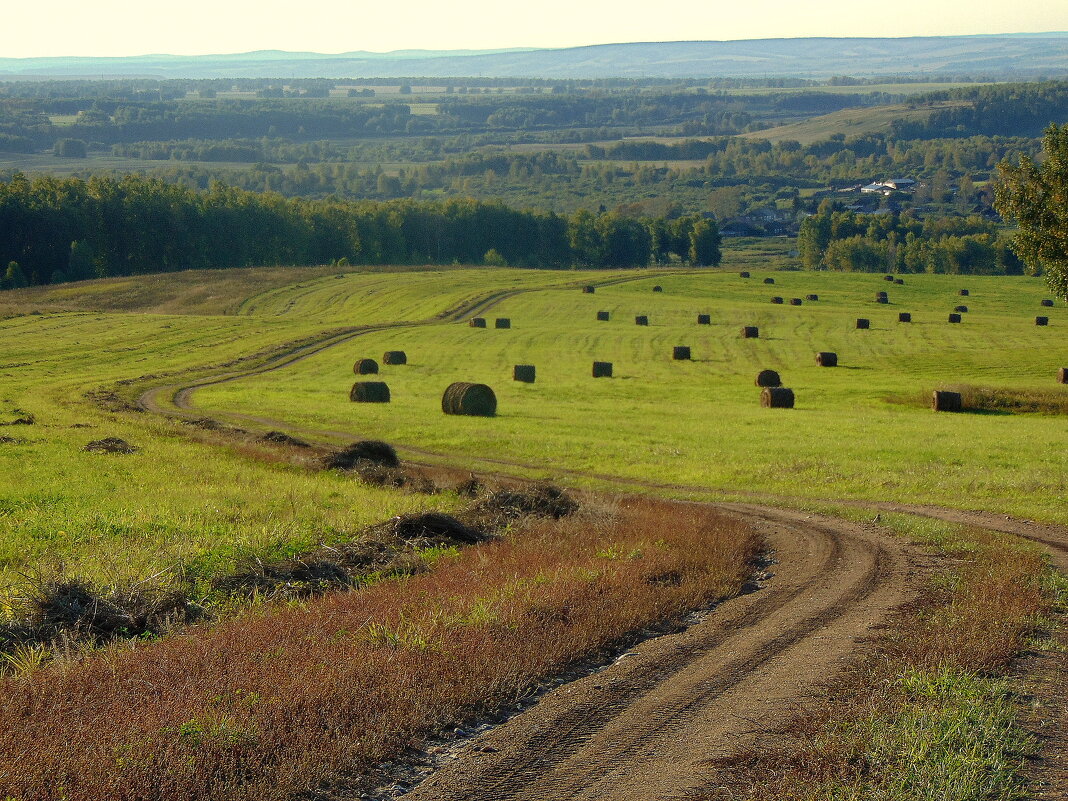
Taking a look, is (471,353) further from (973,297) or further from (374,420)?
(973,297)

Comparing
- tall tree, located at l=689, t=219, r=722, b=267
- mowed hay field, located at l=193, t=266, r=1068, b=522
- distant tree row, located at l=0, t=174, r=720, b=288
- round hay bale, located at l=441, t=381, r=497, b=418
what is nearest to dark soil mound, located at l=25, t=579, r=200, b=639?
mowed hay field, located at l=193, t=266, r=1068, b=522

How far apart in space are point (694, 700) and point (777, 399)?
3746cm

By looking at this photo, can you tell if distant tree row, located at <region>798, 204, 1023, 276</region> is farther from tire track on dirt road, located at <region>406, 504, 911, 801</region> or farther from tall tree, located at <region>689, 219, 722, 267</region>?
tire track on dirt road, located at <region>406, 504, 911, 801</region>

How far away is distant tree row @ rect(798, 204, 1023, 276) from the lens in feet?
522

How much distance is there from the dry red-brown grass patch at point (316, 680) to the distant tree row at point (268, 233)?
120994 millimetres

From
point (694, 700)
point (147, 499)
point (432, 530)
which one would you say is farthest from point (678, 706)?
point (147, 499)

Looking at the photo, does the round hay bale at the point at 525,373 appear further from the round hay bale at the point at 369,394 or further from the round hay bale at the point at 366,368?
the round hay bale at the point at 369,394

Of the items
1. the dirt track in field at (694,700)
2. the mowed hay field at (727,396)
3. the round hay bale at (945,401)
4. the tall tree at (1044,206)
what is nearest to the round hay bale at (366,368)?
the mowed hay field at (727,396)

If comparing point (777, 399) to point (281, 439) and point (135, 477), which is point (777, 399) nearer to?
point (281, 439)

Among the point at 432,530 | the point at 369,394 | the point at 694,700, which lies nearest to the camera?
the point at 694,700

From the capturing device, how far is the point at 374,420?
136ft

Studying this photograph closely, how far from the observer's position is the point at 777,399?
46.8m

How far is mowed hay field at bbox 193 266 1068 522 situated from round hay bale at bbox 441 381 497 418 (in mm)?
791

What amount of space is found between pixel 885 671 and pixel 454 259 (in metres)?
162
